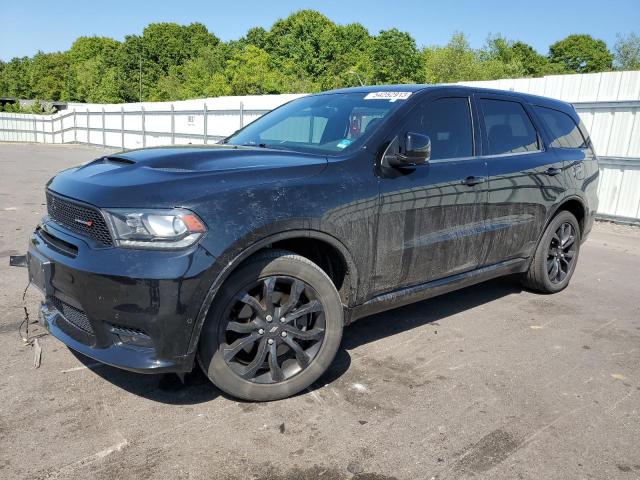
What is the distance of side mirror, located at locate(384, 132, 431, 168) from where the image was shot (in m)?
3.30

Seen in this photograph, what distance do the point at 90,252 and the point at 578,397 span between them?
9.64 ft

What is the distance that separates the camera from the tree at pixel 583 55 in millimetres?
68562

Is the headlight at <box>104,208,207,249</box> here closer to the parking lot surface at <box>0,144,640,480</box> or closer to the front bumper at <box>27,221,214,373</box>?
the front bumper at <box>27,221,214,373</box>

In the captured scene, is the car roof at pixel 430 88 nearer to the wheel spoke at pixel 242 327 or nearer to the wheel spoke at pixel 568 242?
the wheel spoke at pixel 568 242

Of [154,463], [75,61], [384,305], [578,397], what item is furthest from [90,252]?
[75,61]

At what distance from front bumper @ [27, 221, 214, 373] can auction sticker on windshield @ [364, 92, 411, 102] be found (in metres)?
1.91

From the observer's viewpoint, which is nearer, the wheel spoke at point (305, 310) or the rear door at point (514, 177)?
the wheel spoke at point (305, 310)

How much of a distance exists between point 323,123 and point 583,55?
251 ft

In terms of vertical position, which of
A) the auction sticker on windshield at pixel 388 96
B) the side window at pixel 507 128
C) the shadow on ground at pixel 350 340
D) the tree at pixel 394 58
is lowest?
the shadow on ground at pixel 350 340

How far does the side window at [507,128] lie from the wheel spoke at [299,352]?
227 centimetres

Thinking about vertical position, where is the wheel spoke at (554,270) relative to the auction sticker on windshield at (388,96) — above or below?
below

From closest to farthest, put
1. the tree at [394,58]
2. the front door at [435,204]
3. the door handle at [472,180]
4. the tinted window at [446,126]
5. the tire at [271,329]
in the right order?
1. the tire at [271,329]
2. the front door at [435,204]
3. the tinted window at [446,126]
4. the door handle at [472,180]
5. the tree at [394,58]

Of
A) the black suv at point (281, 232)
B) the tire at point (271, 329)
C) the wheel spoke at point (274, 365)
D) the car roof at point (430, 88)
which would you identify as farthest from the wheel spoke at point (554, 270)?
the wheel spoke at point (274, 365)

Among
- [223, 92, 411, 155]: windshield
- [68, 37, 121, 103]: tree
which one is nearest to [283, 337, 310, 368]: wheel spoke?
[223, 92, 411, 155]: windshield
